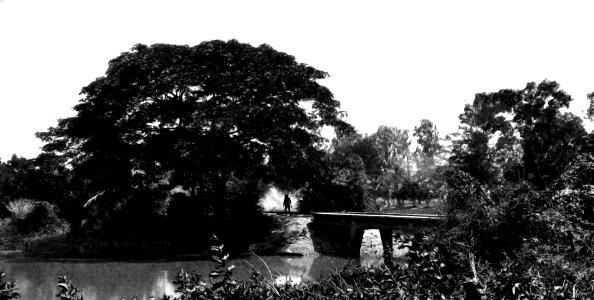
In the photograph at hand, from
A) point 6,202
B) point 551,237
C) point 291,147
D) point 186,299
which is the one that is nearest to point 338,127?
point 291,147

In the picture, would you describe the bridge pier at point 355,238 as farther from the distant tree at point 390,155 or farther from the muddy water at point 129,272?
the distant tree at point 390,155

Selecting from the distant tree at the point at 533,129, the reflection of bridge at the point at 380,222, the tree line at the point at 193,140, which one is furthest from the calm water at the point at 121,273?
the distant tree at the point at 533,129

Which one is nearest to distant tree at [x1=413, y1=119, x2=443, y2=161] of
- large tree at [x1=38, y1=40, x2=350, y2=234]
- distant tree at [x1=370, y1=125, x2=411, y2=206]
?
distant tree at [x1=370, y1=125, x2=411, y2=206]

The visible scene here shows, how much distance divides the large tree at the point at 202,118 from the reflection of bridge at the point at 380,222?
12.9 feet

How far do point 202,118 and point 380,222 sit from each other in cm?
1185

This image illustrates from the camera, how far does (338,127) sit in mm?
35969

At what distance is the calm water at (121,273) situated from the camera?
18953 mm

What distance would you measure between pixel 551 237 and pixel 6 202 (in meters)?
41.4

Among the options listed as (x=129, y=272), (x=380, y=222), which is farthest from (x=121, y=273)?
(x=380, y=222)

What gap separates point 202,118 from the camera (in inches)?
1168

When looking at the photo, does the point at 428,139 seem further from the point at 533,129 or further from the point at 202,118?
the point at 202,118

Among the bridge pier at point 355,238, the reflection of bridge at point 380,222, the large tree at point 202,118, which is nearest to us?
the reflection of bridge at point 380,222

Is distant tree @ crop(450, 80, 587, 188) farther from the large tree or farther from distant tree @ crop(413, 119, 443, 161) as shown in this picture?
distant tree @ crop(413, 119, 443, 161)

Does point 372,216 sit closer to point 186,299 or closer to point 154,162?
point 154,162
